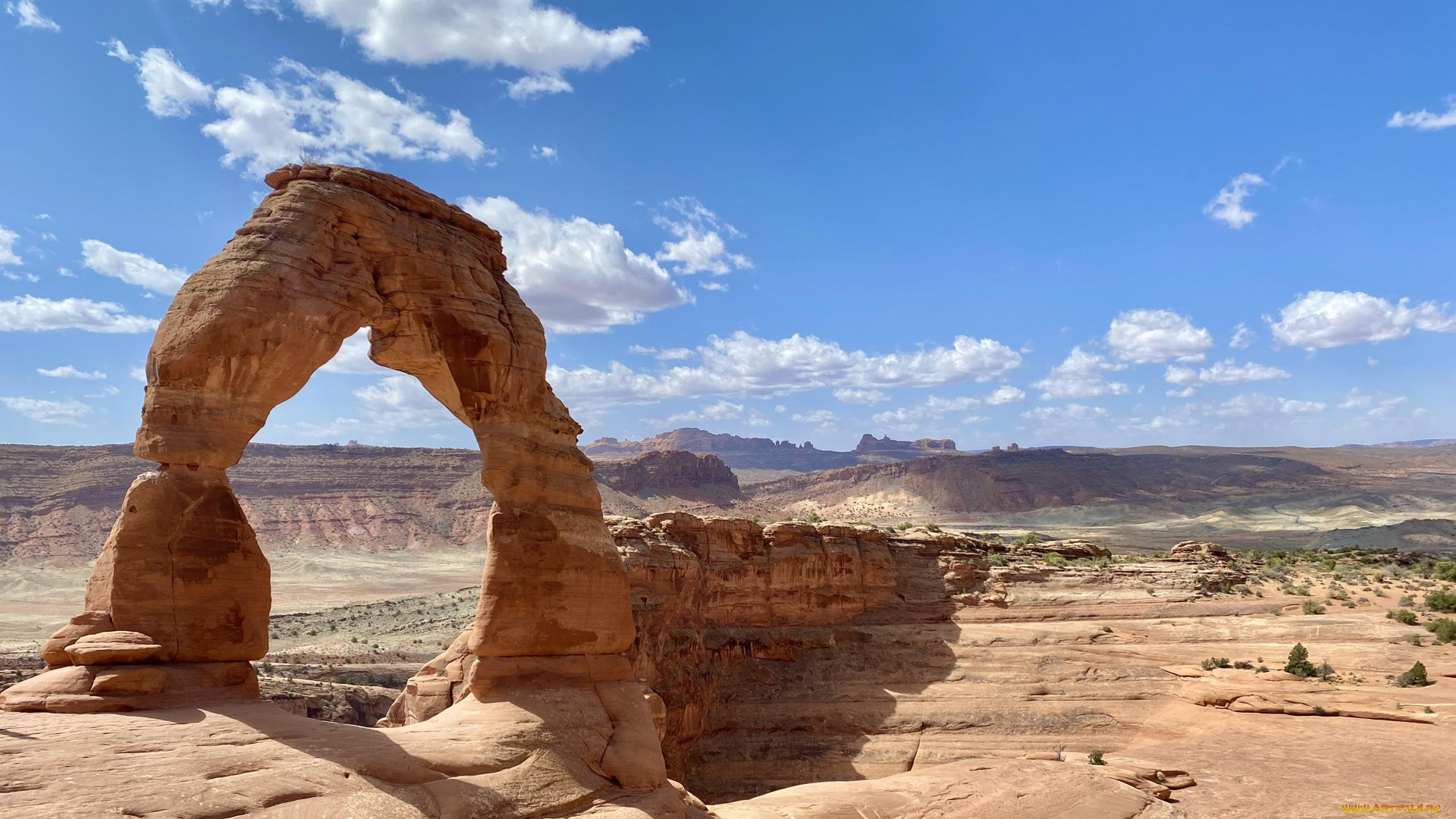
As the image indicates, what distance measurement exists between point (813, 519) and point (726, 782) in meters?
16.9

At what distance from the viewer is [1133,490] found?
137 metres

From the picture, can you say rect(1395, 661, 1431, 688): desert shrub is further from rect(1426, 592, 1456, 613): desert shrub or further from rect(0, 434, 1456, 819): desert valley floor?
rect(1426, 592, 1456, 613): desert shrub

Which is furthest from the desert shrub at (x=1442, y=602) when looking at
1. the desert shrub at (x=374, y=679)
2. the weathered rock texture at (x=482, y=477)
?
the desert shrub at (x=374, y=679)

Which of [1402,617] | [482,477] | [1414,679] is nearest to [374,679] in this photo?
[482,477]

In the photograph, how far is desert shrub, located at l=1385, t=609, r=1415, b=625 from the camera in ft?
92.9

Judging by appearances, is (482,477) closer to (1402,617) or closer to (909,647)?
(909,647)

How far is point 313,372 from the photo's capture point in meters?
13.5

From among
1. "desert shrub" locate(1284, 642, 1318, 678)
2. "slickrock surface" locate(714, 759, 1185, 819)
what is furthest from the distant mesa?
"slickrock surface" locate(714, 759, 1185, 819)

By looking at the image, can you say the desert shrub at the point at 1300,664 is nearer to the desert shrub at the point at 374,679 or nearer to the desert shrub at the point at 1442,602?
the desert shrub at the point at 1442,602

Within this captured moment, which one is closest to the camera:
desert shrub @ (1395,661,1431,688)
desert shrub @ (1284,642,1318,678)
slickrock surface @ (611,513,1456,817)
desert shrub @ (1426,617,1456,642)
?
slickrock surface @ (611,513,1456,817)

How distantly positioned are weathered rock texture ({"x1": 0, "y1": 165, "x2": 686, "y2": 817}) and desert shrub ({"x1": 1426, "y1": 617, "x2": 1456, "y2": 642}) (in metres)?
25.8

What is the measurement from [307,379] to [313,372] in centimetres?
15

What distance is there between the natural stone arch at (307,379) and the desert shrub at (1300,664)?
834 inches

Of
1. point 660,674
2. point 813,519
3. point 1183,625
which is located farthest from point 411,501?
point 1183,625
